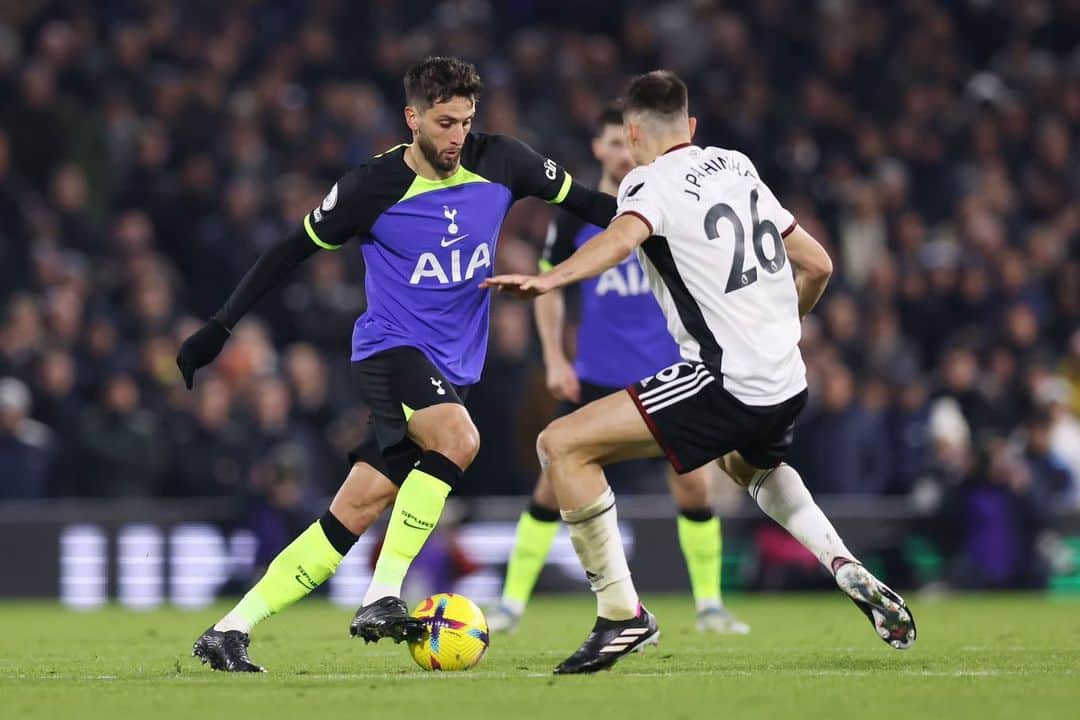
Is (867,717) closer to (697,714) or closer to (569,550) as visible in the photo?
(697,714)

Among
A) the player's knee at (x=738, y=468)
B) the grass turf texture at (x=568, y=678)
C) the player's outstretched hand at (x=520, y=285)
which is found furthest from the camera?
the player's knee at (x=738, y=468)

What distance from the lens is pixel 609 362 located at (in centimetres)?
999

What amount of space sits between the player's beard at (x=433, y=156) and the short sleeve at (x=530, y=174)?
312 mm

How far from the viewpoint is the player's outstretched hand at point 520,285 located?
21.7 ft

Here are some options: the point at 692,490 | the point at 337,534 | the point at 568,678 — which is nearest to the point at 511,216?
the point at 692,490

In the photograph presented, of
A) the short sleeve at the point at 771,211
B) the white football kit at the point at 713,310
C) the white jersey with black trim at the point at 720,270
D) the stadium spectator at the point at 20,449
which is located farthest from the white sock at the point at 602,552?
the stadium spectator at the point at 20,449

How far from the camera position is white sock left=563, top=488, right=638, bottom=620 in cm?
722

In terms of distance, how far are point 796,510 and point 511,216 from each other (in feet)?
30.0

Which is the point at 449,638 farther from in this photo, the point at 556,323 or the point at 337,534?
the point at 556,323

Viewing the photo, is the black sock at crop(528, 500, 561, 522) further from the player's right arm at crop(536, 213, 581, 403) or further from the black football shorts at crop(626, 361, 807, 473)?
the black football shorts at crop(626, 361, 807, 473)

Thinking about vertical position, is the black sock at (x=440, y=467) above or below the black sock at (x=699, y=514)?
above

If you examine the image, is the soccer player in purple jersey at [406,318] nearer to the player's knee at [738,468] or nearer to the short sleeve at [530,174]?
the short sleeve at [530,174]

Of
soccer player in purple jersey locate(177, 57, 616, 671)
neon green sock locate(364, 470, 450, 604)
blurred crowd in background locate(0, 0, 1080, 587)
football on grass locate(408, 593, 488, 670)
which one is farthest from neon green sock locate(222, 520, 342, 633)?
blurred crowd in background locate(0, 0, 1080, 587)

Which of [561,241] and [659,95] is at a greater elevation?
[659,95]
